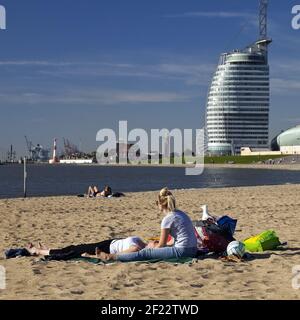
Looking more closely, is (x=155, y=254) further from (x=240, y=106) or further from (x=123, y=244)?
(x=240, y=106)

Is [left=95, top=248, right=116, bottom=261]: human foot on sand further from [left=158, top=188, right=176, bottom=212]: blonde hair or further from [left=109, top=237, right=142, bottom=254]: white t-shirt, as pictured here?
[left=158, top=188, right=176, bottom=212]: blonde hair

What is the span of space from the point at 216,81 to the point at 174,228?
177 meters

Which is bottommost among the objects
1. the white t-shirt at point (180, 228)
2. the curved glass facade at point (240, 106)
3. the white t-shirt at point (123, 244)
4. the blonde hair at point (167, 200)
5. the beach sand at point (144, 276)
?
the beach sand at point (144, 276)

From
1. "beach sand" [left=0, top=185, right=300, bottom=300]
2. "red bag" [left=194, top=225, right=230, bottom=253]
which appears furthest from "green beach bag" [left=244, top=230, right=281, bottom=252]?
"red bag" [left=194, top=225, right=230, bottom=253]

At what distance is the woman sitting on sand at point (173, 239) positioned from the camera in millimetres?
7598

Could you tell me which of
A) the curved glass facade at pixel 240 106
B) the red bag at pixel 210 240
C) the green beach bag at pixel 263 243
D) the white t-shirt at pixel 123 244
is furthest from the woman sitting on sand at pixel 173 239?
the curved glass facade at pixel 240 106

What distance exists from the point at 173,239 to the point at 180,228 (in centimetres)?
35

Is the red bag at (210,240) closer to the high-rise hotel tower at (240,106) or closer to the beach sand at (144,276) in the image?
Result: the beach sand at (144,276)

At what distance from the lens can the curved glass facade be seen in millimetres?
175125

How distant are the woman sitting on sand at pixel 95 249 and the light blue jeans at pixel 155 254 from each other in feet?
0.34

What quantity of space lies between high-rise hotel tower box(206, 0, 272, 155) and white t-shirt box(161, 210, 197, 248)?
169025 millimetres

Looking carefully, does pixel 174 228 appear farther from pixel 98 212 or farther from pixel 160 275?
pixel 98 212

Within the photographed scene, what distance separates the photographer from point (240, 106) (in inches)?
6885
